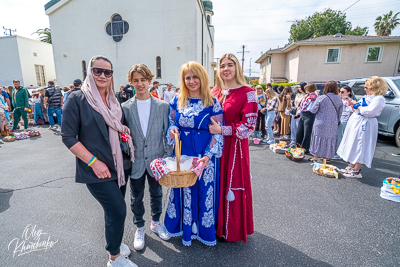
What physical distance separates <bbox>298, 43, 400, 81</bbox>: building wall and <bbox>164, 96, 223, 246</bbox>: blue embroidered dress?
2089 centimetres

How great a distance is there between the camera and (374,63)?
19062 millimetres

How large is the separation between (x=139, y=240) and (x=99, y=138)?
136cm

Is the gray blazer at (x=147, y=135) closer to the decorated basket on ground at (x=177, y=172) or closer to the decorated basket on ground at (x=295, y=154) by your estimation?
the decorated basket on ground at (x=177, y=172)

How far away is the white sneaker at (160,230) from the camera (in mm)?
2566

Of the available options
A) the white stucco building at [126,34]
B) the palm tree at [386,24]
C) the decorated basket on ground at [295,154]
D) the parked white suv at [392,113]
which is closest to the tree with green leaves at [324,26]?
the palm tree at [386,24]

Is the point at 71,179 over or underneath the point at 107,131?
underneath

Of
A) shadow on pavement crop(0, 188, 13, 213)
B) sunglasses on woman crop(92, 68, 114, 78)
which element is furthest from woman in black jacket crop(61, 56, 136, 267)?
shadow on pavement crop(0, 188, 13, 213)

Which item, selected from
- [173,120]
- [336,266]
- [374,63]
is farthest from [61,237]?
[374,63]

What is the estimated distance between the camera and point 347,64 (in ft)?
63.6

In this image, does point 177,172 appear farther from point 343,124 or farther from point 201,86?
point 343,124

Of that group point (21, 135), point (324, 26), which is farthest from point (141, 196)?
point (324, 26)

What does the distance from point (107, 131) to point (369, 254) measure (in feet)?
9.95

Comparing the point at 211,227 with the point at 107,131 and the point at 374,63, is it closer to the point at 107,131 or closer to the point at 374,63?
the point at 107,131

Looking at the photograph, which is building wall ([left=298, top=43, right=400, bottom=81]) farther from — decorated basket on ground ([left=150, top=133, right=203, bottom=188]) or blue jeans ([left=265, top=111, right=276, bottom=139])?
decorated basket on ground ([left=150, top=133, right=203, bottom=188])
